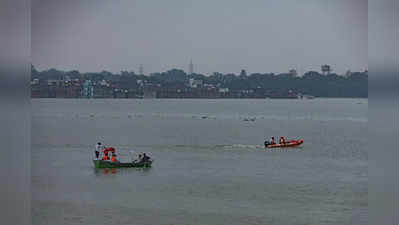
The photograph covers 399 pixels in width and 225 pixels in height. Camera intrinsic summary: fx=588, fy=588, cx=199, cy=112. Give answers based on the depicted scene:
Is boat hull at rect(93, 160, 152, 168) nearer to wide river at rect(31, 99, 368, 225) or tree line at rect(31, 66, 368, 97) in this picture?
wide river at rect(31, 99, 368, 225)

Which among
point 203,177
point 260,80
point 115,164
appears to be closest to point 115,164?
point 115,164

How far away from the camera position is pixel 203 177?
36.3 ft

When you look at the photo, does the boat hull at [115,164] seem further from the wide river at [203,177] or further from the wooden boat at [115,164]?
the wide river at [203,177]

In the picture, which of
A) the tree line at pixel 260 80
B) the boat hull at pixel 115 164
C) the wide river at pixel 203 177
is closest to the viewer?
the wide river at pixel 203 177

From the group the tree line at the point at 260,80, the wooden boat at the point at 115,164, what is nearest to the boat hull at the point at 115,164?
the wooden boat at the point at 115,164

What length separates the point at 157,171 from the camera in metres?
11.8

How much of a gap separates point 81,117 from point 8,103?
2390cm

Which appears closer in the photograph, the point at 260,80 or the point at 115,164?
the point at 115,164

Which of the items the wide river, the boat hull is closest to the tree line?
the wide river

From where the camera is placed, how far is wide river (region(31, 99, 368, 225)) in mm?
7656

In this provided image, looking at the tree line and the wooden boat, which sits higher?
the tree line

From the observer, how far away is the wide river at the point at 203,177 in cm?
766

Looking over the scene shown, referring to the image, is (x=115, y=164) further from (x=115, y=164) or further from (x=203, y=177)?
(x=203, y=177)

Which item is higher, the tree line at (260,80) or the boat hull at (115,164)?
the tree line at (260,80)
